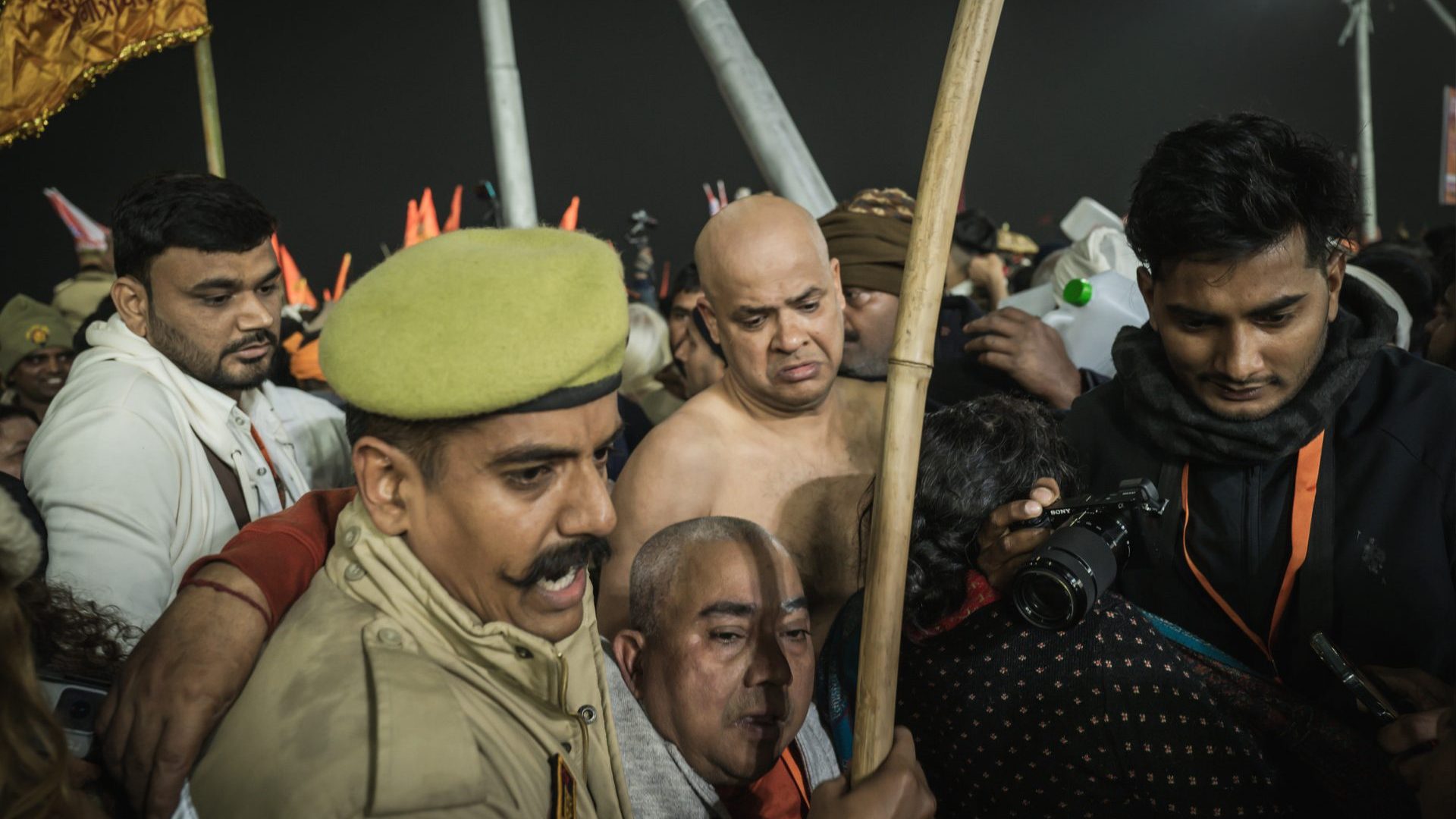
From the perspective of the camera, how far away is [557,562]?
1.56 meters

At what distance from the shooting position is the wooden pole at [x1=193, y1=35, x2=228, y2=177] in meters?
4.44

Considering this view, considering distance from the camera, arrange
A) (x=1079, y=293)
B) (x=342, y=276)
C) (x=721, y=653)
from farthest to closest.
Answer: (x=342, y=276) → (x=1079, y=293) → (x=721, y=653)

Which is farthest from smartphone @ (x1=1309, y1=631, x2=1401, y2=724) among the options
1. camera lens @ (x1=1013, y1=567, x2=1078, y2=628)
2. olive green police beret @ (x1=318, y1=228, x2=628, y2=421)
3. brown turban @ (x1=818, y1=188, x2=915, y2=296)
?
brown turban @ (x1=818, y1=188, x2=915, y2=296)

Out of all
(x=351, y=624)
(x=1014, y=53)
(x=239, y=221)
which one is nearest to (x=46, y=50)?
(x=239, y=221)

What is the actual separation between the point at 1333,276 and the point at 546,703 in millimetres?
1767

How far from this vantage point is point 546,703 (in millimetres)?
1597

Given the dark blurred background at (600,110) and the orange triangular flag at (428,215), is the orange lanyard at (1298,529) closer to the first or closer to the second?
the dark blurred background at (600,110)

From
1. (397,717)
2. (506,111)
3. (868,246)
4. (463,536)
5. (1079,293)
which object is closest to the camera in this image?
(397,717)

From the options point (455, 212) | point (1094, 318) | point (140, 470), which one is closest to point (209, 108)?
point (140, 470)

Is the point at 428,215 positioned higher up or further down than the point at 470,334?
further down

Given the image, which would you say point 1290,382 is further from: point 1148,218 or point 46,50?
point 46,50

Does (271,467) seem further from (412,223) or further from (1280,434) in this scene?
(412,223)

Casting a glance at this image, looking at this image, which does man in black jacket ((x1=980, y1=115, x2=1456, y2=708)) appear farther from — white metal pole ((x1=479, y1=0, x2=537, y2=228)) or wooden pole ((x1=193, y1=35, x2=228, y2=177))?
white metal pole ((x1=479, y1=0, x2=537, y2=228))

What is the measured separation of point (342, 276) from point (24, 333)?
13.3 feet
